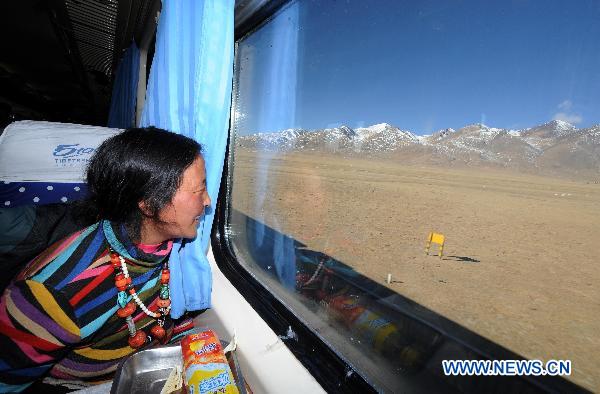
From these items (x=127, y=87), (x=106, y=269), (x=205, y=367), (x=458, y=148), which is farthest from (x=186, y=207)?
(x=458, y=148)

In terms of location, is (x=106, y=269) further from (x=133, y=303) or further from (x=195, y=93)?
(x=195, y=93)

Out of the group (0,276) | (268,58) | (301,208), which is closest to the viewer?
(0,276)

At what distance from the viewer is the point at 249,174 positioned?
1.90m

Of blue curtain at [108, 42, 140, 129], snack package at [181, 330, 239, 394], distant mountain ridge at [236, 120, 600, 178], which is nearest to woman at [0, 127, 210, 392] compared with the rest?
snack package at [181, 330, 239, 394]

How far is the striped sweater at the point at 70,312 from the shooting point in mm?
707

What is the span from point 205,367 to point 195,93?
87 centimetres

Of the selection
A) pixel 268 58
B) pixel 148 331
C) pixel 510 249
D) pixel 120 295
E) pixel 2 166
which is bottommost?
pixel 510 249

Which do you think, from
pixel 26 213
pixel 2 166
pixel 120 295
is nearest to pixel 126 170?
pixel 120 295

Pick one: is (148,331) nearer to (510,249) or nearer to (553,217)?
(510,249)

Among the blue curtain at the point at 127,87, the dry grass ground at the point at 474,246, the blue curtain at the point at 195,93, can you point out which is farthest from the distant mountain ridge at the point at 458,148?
the blue curtain at the point at 195,93

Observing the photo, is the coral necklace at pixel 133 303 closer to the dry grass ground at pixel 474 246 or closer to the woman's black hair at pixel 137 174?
the woman's black hair at pixel 137 174

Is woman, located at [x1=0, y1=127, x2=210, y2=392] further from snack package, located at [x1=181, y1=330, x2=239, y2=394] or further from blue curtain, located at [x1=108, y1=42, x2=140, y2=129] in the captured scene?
blue curtain, located at [x1=108, y1=42, x2=140, y2=129]

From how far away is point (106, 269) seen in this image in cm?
86

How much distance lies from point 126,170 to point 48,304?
0.37 m
